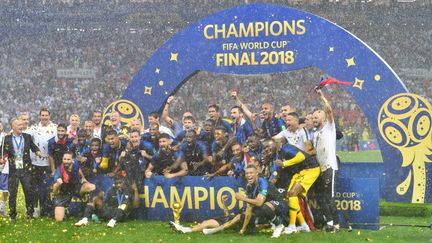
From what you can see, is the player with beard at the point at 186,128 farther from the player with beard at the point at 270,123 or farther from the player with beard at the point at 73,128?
the player with beard at the point at 73,128

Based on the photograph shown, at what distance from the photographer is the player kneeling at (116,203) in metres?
9.86

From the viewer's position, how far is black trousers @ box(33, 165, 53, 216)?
34.9ft

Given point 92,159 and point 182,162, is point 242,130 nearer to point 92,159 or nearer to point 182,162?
point 182,162

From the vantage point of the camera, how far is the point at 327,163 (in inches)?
344

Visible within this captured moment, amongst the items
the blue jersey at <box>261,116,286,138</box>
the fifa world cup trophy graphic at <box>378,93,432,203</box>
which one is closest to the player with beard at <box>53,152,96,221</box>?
the blue jersey at <box>261,116,286,138</box>

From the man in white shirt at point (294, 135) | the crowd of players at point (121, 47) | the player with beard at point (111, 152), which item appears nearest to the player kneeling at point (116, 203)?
the player with beard at point (111, 152)

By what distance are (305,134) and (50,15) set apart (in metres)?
30.4

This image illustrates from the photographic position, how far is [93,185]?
1012cm

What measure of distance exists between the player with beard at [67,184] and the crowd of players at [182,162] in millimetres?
16

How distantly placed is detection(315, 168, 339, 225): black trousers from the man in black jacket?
4.59 metres

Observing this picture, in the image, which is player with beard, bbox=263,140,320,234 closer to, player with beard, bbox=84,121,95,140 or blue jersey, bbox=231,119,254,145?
blue jersey, bbox=231,119,254,145

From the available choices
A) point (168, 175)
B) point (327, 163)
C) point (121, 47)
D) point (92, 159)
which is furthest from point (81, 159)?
point (121, 47)

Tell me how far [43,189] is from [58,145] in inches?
30.2

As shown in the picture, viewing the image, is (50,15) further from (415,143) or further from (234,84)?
(415,143)
